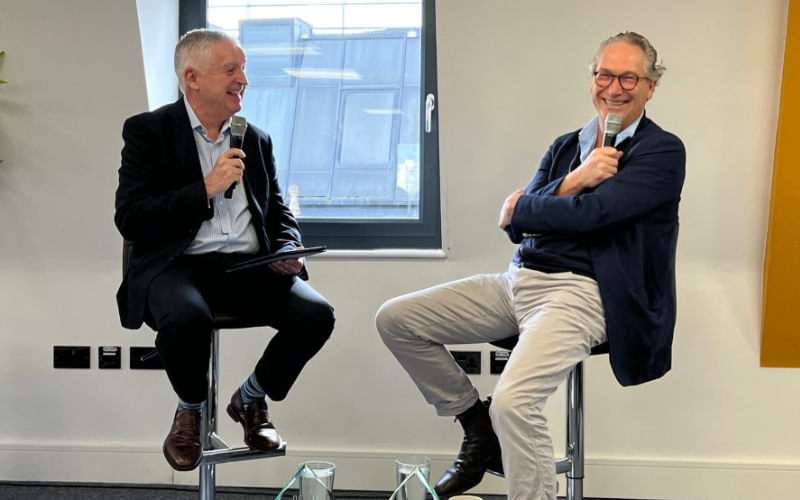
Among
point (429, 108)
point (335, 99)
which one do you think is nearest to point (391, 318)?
point (429, 108)

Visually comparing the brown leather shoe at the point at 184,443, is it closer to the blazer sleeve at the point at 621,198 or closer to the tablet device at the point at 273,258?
the tablet device at the point at 273,258

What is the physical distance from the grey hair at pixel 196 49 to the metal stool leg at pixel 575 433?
133 centimetres

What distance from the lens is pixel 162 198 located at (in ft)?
7.30

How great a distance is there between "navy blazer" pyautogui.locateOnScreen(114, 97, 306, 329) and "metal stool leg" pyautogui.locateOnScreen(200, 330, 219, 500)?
0.22 m

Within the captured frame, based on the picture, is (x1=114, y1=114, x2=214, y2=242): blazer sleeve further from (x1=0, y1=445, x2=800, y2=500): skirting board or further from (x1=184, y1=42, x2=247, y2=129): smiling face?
(x1=0, y1=445, x2=800, y2=500): skirting board

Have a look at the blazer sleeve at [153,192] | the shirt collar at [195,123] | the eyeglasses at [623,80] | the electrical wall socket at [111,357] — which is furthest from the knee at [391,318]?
the electrical wall socket at [111,357]

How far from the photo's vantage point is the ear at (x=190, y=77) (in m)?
2.40

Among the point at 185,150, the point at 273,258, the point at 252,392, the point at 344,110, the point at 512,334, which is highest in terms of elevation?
the point at 344,110

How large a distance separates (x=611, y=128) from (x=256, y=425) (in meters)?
1.22

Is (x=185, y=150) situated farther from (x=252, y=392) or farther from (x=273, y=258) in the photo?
(x=252, y=392)

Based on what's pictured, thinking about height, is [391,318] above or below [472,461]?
above

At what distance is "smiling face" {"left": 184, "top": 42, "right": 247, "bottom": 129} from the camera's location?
7.84 ft

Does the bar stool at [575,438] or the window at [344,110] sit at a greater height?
the window at [344,110]

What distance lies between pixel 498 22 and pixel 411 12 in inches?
19.5
